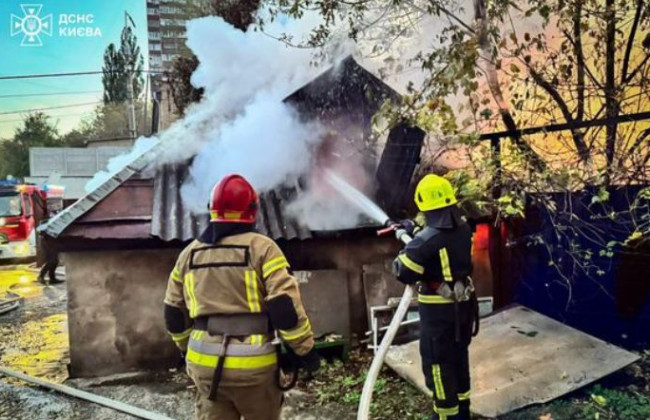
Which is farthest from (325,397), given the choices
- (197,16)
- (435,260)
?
(197,16)

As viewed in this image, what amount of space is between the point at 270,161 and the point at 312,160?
2.02 feet

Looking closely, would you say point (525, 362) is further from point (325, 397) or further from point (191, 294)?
point (191, 294)

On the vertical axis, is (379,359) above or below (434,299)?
below

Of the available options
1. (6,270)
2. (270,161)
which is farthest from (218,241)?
(6,270)

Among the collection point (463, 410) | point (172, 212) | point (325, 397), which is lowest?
point (325, 397)

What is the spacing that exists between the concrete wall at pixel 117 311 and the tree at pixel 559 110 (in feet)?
11.5

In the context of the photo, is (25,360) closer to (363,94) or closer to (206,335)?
(206,335)

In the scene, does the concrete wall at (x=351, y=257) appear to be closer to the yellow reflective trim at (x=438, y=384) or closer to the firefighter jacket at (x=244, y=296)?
the yellow reflective trim at (x=438, y=384)

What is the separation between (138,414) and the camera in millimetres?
4555

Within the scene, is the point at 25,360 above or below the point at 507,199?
below

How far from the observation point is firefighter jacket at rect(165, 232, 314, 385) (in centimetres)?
271

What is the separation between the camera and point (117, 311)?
570 centimetres

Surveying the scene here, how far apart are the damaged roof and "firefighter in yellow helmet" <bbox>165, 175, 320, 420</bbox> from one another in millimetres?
2817

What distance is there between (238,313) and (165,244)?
11.0 feet
